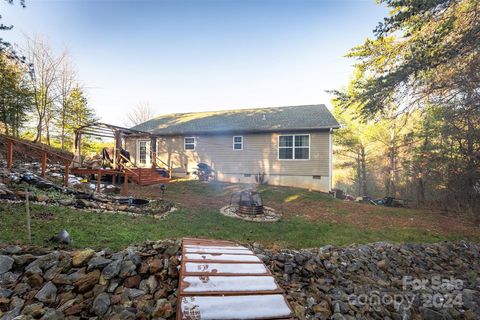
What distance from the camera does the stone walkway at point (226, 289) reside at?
2.19 m

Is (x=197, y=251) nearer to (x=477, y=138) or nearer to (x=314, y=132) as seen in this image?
(x=314, y=132)

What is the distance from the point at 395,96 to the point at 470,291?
5392 millimetres

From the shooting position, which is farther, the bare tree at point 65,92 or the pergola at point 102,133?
the bare tree at point 65,92

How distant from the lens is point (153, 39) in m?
11.5

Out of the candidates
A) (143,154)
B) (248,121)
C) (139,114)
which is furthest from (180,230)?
(139,114)

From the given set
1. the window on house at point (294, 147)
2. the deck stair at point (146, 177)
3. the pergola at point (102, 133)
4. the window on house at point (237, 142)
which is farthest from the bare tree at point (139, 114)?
the window on house at point (294, 147)

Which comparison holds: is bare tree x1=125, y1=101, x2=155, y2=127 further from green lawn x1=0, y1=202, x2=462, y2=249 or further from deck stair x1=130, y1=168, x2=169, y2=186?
green lawn x1=0, y1=202, x2=462, y2=249

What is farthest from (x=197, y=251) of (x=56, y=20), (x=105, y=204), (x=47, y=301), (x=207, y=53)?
(x=56, y=20)

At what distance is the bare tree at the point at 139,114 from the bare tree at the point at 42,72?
14957 mm

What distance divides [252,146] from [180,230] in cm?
878

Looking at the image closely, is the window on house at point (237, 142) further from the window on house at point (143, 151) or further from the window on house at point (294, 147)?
the window on house at point (143, 151)

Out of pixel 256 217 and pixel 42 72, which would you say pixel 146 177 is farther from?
pixel 42 72

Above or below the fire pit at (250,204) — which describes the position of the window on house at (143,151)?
above

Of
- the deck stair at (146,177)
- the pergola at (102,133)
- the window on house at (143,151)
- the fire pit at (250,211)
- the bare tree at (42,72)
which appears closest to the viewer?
the fire pit at (250,211)
